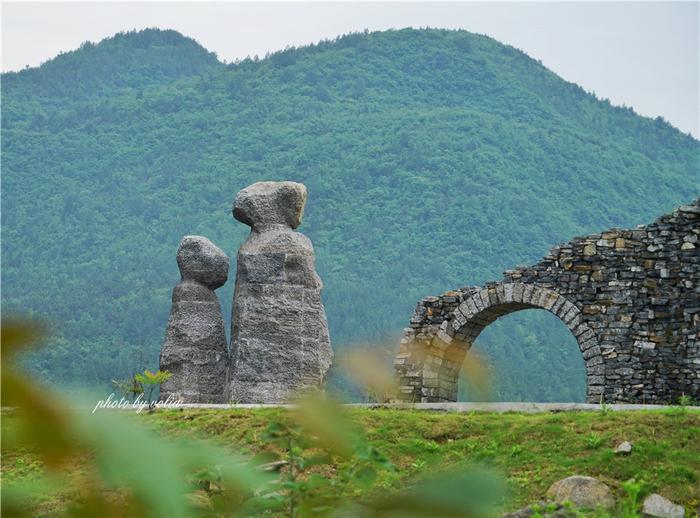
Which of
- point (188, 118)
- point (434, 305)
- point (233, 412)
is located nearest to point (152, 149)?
point (188, 118)

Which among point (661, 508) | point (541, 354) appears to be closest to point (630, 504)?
point (661, 508)

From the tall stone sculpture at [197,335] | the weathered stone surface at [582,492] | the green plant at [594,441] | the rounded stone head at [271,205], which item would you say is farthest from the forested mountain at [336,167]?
the weathered stone surface at [582,492]

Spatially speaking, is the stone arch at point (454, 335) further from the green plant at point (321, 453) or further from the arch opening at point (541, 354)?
the green plant at point (321, 453)

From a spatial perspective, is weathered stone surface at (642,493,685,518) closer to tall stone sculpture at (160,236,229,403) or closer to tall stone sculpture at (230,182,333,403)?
tall stone sculpture at (230,182,333,403)

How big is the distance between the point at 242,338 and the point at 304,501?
15.6m

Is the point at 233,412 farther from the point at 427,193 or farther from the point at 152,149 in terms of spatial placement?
the point at 152,149

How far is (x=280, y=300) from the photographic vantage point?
17.5 m

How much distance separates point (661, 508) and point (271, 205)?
8.73 meters

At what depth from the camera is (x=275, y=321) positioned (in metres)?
17.4

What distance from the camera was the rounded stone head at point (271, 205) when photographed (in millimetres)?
18016

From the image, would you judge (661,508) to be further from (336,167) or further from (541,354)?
(336,167)

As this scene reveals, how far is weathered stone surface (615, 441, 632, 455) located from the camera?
11805 millimetres

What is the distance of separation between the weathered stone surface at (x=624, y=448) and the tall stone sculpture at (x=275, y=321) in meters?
5.77

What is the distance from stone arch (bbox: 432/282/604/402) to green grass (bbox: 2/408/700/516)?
5.77 meters
